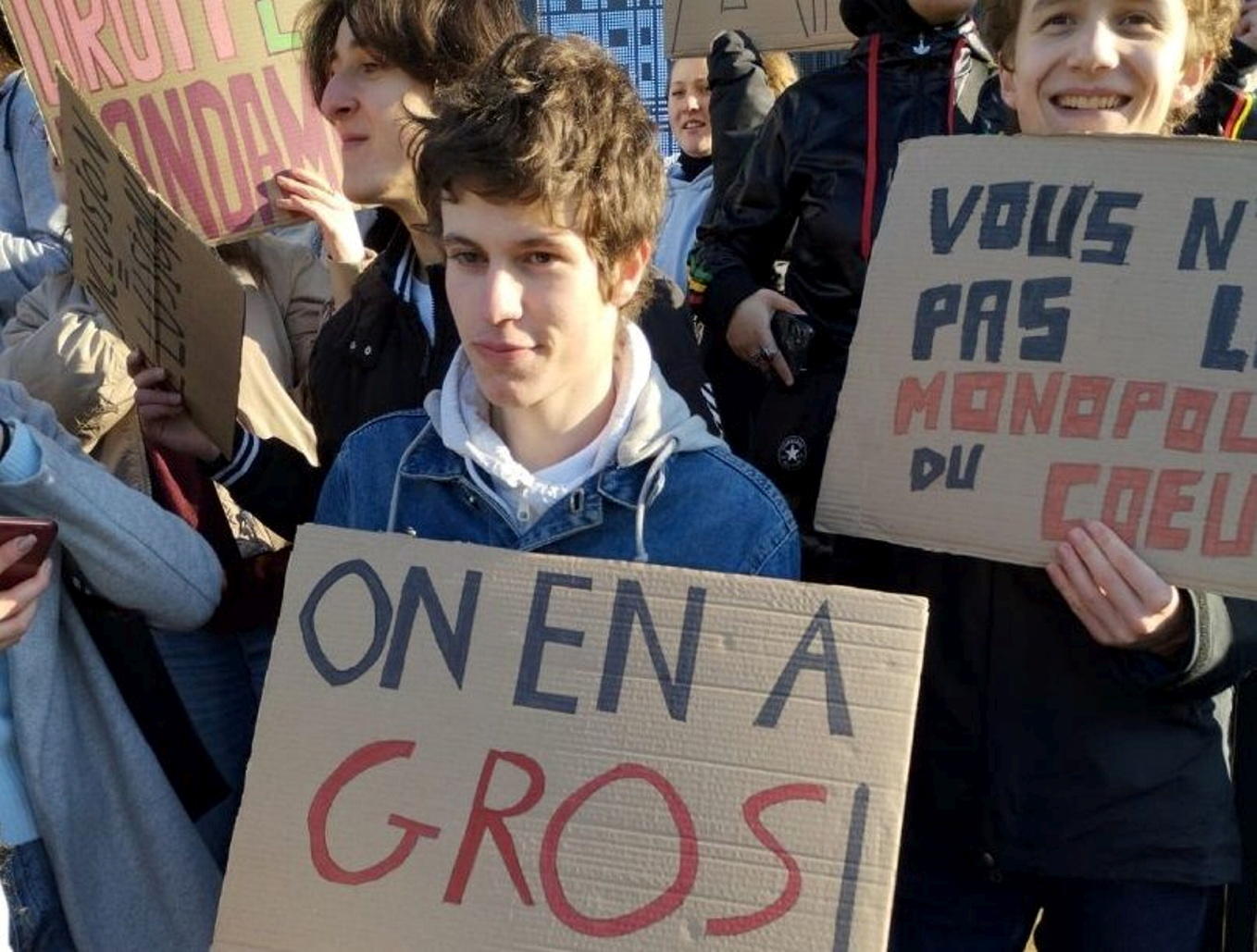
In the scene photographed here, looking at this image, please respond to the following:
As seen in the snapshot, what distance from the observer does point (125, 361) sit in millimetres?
2297

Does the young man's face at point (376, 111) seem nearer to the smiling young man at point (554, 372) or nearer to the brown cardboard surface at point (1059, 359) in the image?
the smiling young man at point (554, 372)

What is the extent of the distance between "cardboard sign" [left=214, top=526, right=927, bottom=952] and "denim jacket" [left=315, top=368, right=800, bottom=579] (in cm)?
18

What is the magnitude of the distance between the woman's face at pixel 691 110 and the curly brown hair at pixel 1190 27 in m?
3.28

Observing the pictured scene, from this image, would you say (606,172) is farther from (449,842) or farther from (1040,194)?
(449,842)

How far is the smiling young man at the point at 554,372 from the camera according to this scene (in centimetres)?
165

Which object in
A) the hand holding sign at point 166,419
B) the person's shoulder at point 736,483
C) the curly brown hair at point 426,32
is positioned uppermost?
the curly brown hair at point 426,32

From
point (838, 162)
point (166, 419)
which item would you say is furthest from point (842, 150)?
point (166, 419)

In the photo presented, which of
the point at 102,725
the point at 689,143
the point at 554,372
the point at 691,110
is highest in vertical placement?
the point at 554,372

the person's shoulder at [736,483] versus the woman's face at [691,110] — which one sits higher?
the person's shoulder at [736,483]

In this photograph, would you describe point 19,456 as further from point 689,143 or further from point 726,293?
point 689,143

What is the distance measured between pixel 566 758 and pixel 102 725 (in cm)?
76

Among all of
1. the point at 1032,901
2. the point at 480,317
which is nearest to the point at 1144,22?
the point at 480,317

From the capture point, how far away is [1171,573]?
5.13 ft

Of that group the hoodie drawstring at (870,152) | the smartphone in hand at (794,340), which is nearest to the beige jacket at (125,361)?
the smartphone in hand at (794,340)
